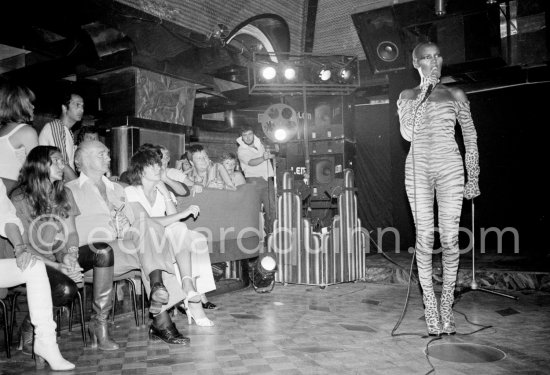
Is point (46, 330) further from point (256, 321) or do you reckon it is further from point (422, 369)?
point (422, 369)

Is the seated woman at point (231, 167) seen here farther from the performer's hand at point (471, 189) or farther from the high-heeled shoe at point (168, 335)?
the performer's hand at point (471, 189)

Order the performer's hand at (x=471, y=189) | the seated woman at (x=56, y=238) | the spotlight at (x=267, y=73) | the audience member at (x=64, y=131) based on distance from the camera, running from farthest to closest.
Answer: the spotlight at (x=267, y=73), the audience member at (x=64, y=131), the performer's hand at (x=471, y=189), the seated woman at (x=56, y=238)

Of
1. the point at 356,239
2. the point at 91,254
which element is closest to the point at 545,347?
the point at 356,239

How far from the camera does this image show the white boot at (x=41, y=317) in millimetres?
2531

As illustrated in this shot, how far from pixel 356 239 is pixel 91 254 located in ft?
10.9

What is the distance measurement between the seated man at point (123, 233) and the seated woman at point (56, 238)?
0.18m

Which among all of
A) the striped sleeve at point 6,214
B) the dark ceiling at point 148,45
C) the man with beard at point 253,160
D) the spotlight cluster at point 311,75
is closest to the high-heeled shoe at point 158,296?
the striped sleeve at point 6,214

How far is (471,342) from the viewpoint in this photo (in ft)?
9.89

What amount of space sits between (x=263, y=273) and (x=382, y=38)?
4.22m

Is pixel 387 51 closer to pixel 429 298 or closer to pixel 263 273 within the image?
pixel 263 273

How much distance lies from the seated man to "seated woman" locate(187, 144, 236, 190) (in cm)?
185

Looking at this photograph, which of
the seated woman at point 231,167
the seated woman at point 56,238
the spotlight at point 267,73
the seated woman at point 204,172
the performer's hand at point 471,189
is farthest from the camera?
the spotlight at point 267,73

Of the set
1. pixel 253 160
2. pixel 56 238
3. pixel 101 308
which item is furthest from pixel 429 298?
pixel 253 160

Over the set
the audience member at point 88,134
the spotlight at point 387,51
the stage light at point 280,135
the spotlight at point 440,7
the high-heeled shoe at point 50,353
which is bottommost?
the high-heeled shoe at point 50,353
